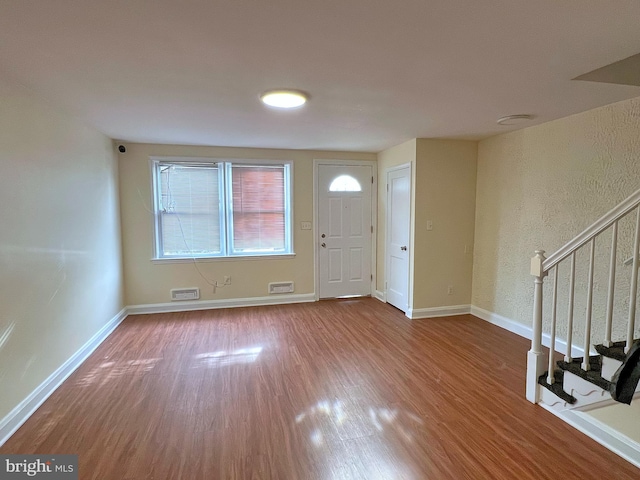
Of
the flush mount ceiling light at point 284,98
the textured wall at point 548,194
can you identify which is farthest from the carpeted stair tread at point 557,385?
the flush mount ceiling light at point 284,98

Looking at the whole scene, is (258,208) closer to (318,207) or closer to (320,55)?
(318,207)

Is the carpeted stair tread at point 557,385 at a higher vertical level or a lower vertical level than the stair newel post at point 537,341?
lower

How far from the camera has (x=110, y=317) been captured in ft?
12.7

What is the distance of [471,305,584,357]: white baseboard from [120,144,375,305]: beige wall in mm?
2401

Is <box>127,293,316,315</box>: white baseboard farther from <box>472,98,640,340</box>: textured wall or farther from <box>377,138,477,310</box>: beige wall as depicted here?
<box>472,98,640,340</box>: textured wall

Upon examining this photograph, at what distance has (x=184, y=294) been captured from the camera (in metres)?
4.63

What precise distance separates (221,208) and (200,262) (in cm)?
82

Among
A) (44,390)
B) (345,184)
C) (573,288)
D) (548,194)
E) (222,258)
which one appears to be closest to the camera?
(573,288)

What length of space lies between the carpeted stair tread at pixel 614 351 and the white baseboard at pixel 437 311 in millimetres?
2217

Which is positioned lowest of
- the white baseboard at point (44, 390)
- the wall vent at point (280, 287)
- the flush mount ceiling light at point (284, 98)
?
the white baseboard at point (44, 390)

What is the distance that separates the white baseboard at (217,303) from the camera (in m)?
4.52

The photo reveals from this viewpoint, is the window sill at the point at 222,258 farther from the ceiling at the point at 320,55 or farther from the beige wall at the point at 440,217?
the ceiling at the point at 320,55

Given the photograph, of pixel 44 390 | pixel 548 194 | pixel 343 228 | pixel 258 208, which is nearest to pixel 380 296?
pixel 343 228

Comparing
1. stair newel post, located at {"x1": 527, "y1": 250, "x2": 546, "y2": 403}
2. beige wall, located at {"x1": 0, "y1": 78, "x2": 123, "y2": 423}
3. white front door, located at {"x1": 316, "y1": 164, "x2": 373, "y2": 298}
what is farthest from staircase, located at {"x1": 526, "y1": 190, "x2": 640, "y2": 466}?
beige wall, located at {"x1": 0, "y1": 78, "x2": 123, "y2": 423}
